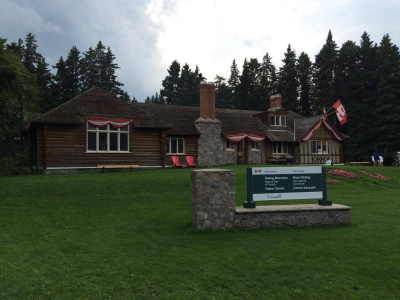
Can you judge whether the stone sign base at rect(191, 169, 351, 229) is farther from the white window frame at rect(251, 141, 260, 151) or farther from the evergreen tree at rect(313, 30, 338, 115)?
the evergreen tree at rect(313, 30, 338, 115)

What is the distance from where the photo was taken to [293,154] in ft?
111

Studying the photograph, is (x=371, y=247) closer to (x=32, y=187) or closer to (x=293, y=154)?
(x=32, y=187)

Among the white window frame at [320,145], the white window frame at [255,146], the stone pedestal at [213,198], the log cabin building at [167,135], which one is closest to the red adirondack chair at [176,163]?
the log cabin building at [167,135]

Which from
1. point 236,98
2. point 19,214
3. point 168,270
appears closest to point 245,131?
point 19,214

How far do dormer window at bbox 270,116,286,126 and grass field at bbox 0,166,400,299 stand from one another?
23052mm

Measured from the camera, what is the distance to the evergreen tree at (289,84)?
59.6 metres

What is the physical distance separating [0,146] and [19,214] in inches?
1535

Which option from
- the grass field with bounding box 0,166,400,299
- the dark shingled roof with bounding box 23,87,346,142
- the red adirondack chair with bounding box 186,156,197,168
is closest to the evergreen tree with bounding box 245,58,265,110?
the dark shingled roof with bounding box 23,87,346,142

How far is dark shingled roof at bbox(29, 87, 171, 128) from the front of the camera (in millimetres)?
21234

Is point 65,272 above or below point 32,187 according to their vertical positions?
below

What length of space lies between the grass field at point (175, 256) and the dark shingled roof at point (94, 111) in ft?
34.7

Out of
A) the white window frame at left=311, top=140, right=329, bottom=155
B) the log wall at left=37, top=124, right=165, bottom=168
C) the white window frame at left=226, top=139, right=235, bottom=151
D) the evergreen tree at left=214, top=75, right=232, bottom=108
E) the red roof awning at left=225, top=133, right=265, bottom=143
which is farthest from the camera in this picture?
the evergreen tree at left=214, top=75, right=232, bottom=108

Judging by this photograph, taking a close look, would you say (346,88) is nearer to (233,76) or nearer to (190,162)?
(233,76)

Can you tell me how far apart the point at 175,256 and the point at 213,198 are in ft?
7.86
